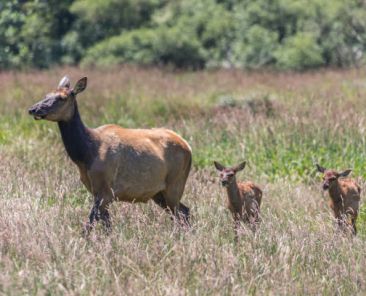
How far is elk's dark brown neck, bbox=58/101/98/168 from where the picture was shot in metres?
8.61

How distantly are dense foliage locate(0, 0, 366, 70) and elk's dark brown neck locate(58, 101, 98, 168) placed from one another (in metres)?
18.9

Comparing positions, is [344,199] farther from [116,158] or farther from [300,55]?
[300,55]

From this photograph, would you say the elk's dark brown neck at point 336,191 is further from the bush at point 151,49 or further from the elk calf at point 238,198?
the bush at point 151,49

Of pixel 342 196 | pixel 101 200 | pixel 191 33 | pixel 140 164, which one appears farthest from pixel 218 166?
pixel 191 33

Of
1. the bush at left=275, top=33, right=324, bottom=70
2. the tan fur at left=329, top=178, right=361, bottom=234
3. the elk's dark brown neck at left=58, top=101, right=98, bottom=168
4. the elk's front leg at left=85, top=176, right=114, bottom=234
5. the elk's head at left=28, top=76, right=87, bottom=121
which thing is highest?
the elk's head at left=28, top=76, right=87, bottom=121

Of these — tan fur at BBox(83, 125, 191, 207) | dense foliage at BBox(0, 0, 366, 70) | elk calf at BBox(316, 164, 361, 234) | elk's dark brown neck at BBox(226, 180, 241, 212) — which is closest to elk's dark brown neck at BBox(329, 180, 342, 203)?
elk calf at BBox(316, 164, 361, 234)

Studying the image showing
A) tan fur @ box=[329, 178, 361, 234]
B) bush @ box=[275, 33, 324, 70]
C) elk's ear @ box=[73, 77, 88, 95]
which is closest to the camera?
elk's ear @ box=[73, 77, 88, 95]

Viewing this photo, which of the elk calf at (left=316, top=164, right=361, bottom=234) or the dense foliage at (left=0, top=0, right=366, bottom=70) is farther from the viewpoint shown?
the dense foliage at (left=0, top=0, right=366, bottom=70)

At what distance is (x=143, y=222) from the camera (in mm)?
8414

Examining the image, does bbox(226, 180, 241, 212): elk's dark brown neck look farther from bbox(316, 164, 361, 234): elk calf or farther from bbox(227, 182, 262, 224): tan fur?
bbox(316, 164, 361, 234): elk calf

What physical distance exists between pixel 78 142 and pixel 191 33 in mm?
21147

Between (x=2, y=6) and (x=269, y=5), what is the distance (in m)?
9.08

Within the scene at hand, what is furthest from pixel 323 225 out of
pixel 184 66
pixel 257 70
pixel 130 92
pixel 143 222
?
pixel 184 66

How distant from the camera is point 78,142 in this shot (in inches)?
340
